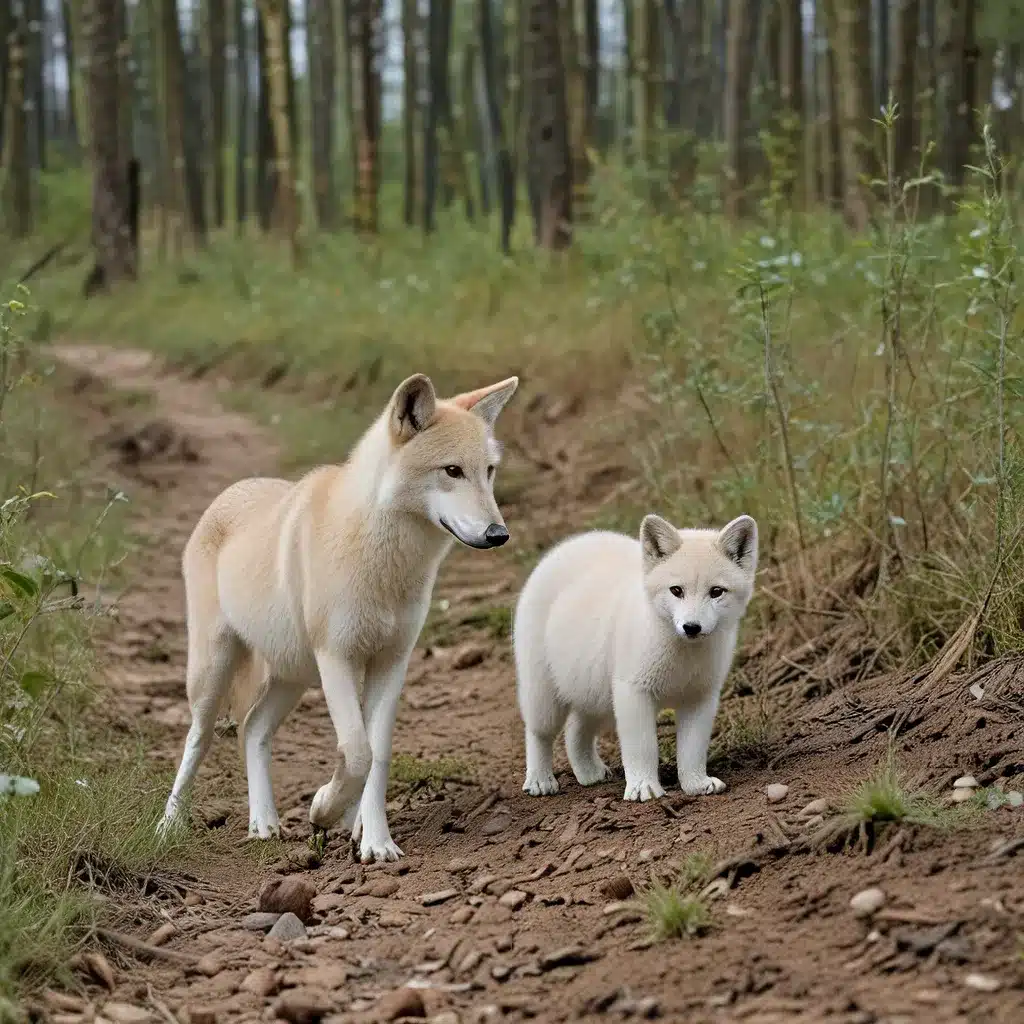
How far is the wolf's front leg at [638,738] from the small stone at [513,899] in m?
0.80

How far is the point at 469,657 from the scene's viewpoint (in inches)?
303

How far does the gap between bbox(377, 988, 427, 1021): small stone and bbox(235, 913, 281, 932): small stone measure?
0.87m

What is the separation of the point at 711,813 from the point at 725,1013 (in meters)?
1.55

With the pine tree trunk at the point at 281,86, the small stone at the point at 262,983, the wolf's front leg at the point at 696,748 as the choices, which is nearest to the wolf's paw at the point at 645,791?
the wolf's front leg at the point at 696,748

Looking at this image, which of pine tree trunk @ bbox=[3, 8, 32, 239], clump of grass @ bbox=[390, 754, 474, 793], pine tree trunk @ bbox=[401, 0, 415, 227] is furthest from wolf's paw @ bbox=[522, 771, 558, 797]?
pine tree trunk @ bbox=[401, 0, 415, 227]

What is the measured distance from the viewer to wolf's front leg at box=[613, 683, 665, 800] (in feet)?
16.6

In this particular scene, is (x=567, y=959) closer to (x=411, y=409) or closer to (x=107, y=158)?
(x=411, y=409)

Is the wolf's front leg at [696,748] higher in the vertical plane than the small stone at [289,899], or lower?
higher

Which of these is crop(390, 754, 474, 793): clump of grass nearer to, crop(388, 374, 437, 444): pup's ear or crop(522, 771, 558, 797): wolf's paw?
crop(522, 771, 558, 797): wolf's paw

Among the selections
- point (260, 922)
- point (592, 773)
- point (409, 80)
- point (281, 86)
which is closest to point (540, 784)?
point (592, 773)

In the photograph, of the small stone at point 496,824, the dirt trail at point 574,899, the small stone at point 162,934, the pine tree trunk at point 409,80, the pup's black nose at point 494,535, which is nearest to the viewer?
the dirt trail at point 574,899

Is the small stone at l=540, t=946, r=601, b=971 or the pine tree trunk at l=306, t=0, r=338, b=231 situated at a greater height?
the pine tree trunk at l=306, t=0, r=338, b=231

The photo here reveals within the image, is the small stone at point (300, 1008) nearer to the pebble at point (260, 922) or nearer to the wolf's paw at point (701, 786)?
the pebble at point (260, 922)

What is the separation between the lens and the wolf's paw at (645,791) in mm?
5008
